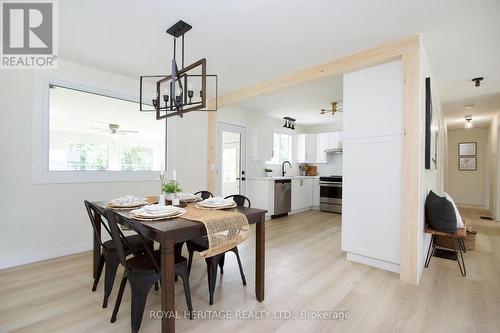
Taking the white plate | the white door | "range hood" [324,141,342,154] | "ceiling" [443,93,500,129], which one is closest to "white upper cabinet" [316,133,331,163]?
"range hood" [324,141,342,154]

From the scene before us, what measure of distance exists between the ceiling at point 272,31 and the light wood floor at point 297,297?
2434 mm

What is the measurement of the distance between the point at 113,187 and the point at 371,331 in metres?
3.44

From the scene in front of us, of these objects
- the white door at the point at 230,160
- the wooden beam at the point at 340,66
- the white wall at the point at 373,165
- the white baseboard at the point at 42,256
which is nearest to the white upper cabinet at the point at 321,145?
the white door at the point at 230,160

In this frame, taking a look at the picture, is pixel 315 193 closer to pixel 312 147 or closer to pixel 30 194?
pixel 312 147

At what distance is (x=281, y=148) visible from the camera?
21.5 ft

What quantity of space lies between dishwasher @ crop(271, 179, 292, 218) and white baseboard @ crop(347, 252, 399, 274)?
2409mm

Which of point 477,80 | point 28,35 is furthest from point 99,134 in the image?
point 477,80

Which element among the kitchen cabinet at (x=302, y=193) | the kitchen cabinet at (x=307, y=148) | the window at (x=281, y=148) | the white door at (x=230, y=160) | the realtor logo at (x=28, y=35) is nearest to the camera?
the realtor logo at (x=28, y=35)

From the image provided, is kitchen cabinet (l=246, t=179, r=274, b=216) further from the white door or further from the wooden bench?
the wooden bench

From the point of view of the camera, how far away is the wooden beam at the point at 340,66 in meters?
2.45

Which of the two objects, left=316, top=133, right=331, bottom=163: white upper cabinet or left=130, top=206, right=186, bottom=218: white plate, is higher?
left=316, top=133, right=331, bottom=163: white upper cabinet

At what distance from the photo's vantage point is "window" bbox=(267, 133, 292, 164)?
636cm

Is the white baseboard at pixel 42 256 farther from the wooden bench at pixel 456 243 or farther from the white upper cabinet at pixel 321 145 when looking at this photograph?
the white upper cabinet at pixel 321 145

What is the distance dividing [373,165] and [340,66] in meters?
1.23
